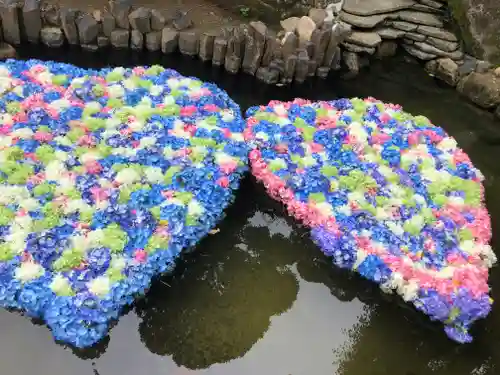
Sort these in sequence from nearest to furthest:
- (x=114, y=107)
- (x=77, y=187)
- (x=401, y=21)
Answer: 1. (x=77, y=187)
2. (x=114, y=107)
3. (x=401, y=21)

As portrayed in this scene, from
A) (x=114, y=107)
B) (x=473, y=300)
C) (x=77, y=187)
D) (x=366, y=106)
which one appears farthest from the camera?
(x=366, y=106)

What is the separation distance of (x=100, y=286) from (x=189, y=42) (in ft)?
13.2

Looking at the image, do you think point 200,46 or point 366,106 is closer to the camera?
point 366,106

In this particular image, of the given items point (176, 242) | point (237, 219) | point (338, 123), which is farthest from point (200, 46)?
point (176, 242)

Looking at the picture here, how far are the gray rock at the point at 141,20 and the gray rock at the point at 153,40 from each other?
3.1 inches

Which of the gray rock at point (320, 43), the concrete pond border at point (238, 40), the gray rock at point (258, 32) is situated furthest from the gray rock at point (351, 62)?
the gray rock at point (258, 32)

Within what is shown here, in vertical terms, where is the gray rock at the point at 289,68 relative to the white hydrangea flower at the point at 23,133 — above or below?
above

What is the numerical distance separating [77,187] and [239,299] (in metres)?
1.84

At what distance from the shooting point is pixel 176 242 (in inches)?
193

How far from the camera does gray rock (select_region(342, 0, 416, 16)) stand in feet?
26.9

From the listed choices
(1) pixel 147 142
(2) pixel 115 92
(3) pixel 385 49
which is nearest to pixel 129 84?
(2) pixel 115 92

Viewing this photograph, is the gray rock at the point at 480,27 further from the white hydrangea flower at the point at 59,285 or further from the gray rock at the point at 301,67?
the white hydrangea flower at the point at 59,285

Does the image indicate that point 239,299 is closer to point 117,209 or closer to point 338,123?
point 117,209

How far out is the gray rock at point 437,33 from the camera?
324 inches
